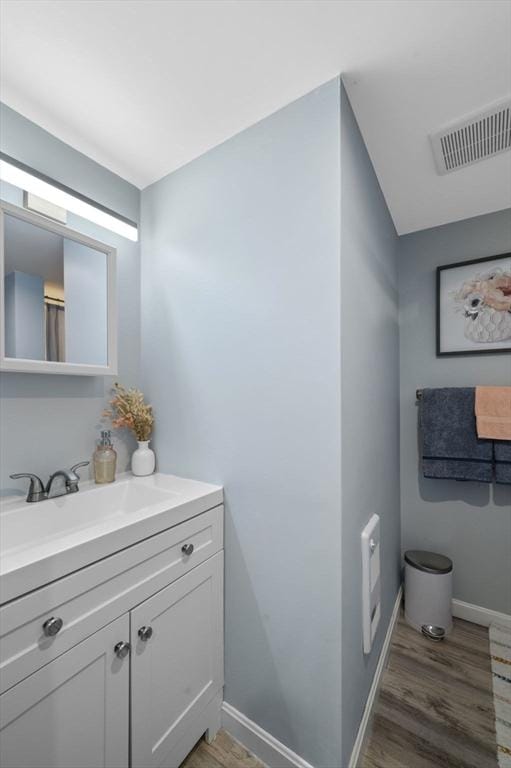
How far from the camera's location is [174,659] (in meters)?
1.02

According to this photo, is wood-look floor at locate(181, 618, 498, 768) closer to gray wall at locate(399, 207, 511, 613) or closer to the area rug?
the area rug

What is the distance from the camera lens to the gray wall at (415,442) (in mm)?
1773

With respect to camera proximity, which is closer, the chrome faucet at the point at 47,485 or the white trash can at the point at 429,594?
the chrome faucet at the point at 47,485

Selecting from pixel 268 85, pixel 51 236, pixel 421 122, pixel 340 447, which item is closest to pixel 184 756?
pixel 340 447

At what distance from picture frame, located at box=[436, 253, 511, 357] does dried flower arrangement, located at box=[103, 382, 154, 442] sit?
1716 millimetres

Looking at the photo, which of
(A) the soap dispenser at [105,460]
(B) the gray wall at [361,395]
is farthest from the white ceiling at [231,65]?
(A) the soap dispenser at [105,460]

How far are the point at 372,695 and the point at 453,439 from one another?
1.23 meters

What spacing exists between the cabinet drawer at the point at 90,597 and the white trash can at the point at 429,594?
1.32 meters

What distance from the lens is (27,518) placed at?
1056mm

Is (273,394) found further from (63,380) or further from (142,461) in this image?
(63,380)

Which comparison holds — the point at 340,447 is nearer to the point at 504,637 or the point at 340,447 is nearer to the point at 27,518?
the point at 27,518

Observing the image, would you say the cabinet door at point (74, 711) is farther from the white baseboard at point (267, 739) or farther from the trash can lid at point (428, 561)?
the trash can lid at point (428, 561)

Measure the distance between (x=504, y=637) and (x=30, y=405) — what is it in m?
2.54

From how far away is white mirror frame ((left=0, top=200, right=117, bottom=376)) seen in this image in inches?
41.4
